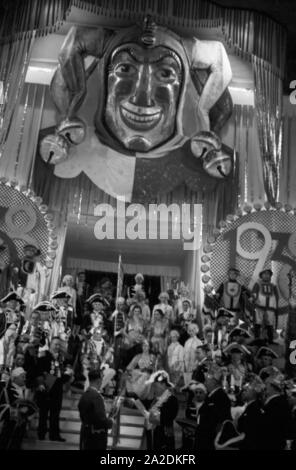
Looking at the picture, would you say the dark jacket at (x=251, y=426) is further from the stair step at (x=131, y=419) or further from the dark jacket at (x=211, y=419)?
the stair step at (x=131, y=419)

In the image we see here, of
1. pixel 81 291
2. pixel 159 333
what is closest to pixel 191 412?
pixel 159 333

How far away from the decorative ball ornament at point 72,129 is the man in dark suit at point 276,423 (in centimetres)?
500

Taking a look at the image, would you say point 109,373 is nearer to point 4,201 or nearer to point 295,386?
point 295,386

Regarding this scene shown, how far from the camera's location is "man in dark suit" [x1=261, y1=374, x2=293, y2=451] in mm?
6930

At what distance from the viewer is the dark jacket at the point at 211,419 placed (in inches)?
280

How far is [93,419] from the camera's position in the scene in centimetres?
705

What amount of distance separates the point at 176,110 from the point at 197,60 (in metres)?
0.88

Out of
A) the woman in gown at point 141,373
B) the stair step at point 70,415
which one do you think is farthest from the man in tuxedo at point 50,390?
the woman in gown at point 141,373

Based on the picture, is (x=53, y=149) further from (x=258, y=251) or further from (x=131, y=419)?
(x=131, y=419)

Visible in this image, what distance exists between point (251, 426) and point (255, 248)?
3479 millimetres

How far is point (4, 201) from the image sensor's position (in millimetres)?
10023

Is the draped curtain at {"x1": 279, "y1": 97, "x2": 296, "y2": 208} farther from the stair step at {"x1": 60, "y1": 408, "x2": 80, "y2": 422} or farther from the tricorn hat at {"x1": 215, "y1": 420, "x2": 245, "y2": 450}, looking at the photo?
the stair step at {"x1": 60, "y1": 408, "x2": 80, "y2": 422}

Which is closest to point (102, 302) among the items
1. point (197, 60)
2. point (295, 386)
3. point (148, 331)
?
point (148, 331)

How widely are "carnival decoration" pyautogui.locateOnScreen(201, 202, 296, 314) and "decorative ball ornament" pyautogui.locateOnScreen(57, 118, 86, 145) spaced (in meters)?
2.50
